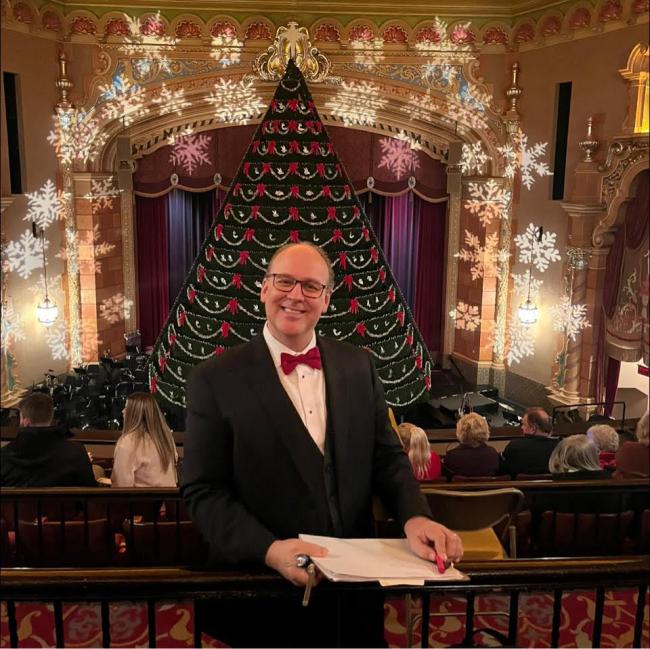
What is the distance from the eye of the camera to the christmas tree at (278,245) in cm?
431

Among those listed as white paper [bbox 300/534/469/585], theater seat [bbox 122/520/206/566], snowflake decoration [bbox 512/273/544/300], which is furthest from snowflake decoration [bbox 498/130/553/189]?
white paper [bbox 300/534/469/585]

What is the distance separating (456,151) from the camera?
6.77 meters

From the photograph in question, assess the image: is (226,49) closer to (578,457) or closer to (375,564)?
(578,457)

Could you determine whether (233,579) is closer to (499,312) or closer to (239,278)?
(239,278)

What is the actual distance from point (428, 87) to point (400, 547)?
19.1 ft

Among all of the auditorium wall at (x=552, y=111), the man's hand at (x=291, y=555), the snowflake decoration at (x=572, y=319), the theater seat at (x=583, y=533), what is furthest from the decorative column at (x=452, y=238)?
the man's hand at (x=291, y=555)

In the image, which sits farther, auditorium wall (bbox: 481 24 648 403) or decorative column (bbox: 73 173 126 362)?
decorative column (bbox: 73 173 126 362)

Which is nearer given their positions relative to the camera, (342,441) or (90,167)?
(342,441)

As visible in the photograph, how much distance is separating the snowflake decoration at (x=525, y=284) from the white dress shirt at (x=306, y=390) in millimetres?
4592

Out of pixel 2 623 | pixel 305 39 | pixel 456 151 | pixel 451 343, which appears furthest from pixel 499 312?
pixel 2 623

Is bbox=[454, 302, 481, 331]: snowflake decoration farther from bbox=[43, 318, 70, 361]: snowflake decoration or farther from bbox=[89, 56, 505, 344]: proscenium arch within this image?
bbox=[43, 318, 70, 361]: snowflake decoration

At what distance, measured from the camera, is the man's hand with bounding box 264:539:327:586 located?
108 cm

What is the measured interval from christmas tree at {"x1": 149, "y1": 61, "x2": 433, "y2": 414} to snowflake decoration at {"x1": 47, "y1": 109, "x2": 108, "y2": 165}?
2340 mm

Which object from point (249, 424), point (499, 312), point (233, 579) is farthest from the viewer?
point (499, 312)
